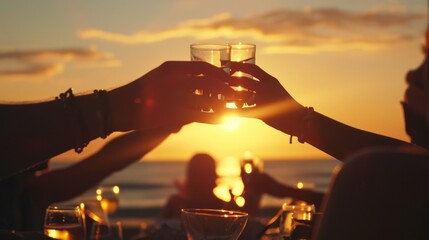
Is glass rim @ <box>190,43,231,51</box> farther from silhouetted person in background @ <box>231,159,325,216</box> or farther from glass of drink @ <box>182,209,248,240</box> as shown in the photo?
silhouetted person in background @ <box>231,159,325,216</box>

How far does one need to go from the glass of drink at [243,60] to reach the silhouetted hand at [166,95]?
0.11 meters

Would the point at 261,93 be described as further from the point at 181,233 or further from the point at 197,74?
the point at 181,233

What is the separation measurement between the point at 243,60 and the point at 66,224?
1205 mm

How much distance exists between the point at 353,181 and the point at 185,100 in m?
1.54

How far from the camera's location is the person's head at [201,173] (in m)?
7.78

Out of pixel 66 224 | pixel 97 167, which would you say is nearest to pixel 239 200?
pixel 97 167

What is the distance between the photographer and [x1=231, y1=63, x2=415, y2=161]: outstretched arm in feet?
11.6

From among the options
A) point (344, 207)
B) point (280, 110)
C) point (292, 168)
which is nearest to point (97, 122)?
point (280, 110)

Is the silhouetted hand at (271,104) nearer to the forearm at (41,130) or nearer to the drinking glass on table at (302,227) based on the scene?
the drinking glass on table at (302,227)

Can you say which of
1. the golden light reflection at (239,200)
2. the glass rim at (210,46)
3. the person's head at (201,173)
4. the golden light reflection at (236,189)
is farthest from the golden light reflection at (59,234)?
the person's head at (201,173)

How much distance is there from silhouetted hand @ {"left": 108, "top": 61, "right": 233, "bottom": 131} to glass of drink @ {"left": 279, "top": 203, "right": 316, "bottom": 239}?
0.56 m

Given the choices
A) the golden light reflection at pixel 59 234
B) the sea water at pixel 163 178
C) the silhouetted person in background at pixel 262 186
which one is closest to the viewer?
the golden light reflection at pixel 59 234

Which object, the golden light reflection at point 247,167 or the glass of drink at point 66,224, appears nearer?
the glass of drink at point 66,224

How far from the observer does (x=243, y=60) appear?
3.57 metres
